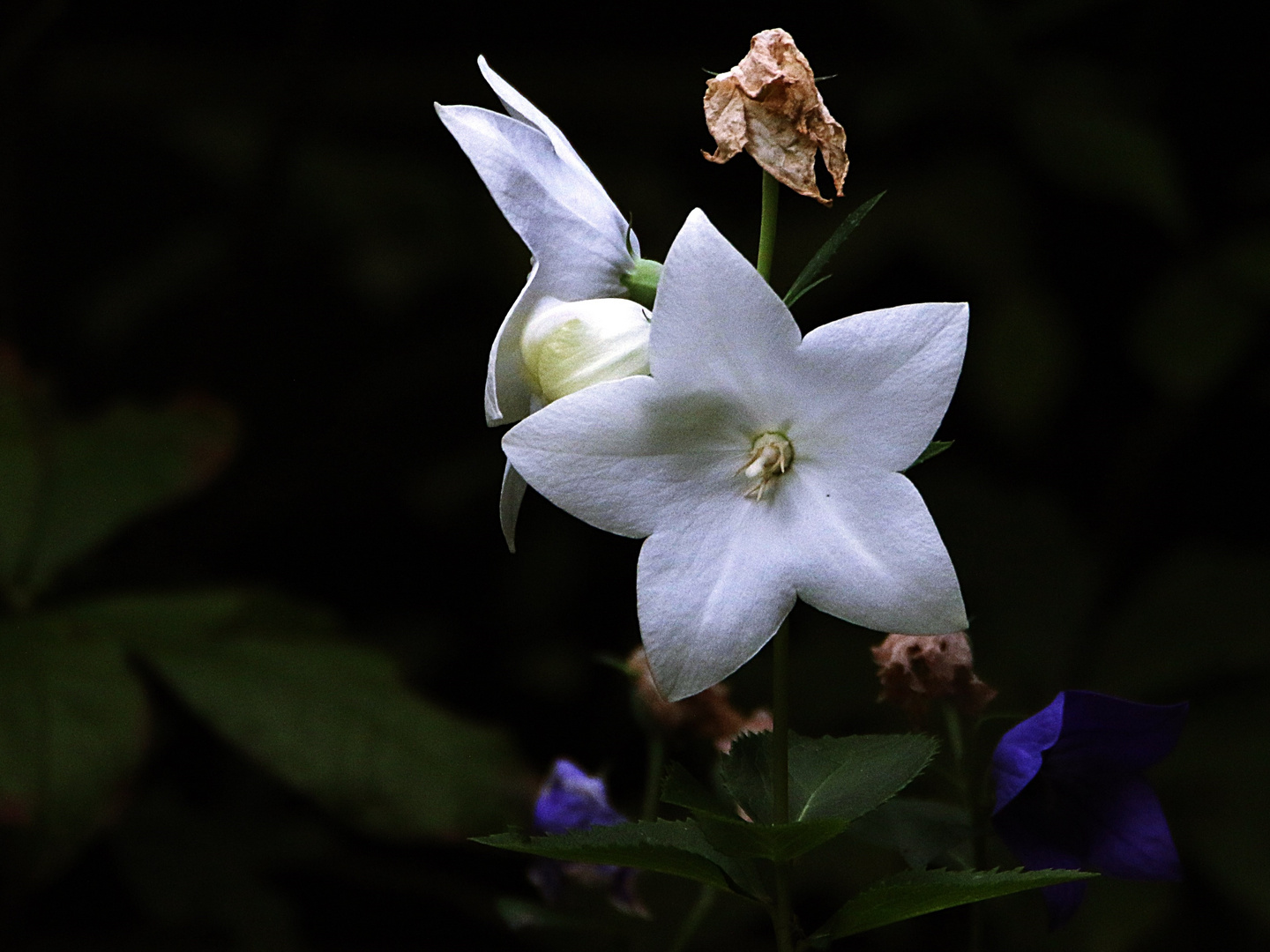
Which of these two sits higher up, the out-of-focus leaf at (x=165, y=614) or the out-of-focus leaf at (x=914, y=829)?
the out-of-focus leaf at (x=914, y=829)

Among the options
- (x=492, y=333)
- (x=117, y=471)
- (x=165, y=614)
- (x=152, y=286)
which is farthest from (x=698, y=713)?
(x=152, y=286)

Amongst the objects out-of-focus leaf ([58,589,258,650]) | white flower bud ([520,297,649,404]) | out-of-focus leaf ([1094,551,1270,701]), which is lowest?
out-of-focus leaf ([1094,551,1270,701])

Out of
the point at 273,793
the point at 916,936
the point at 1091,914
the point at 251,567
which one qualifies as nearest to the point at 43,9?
the point at 251,567

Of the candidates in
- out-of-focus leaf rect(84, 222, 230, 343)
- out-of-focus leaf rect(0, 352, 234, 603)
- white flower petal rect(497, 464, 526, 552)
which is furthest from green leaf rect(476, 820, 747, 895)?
out-of-focus leaf rect(84, 222, 230, 343)

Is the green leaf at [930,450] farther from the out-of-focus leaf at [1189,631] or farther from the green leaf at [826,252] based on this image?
the out-of-focus leaf at [1189,631]

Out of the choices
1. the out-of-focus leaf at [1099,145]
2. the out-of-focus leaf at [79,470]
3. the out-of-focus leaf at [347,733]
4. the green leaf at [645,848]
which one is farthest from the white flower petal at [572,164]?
the out-of-focus leaf at [1099,145]

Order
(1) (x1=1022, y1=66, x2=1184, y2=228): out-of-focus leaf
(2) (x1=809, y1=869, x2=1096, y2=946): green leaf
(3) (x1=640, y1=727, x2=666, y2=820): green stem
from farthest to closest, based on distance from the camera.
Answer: (1) (x1=1022, y1=66, x2=1184, y2=228): out-of-focus leaf < (3) (x1=640, y1=727, x2=666, y2=820): green stem < (2) (x1=809, y1=869, x2=1096, y2=946): green leaf

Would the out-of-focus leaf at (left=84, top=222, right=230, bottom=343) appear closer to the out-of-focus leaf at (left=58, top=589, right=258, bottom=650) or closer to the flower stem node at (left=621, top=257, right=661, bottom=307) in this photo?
the out-of-focus leaf at (left=58, top=589, right=258, bottom=650)
